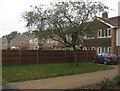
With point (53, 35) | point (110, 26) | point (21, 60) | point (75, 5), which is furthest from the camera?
point (110, 26)

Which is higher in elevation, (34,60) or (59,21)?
(59,21)

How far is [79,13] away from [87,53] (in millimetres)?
12158

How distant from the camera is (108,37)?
4484cm

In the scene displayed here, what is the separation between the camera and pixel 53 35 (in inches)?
1133

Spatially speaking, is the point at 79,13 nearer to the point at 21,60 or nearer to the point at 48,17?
the point at 48,17

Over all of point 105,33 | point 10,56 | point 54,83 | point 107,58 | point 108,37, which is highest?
point 105,33

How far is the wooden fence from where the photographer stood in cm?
3066

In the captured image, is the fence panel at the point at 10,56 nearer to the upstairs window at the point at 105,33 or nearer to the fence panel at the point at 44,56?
the fence panel at the point at 44,56

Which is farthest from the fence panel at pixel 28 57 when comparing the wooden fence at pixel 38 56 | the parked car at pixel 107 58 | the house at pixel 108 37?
the house at pixel 108 37

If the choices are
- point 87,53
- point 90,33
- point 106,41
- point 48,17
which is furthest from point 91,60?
point 48,17

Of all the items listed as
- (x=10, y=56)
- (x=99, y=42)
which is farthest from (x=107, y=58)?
(x=99, y=42)

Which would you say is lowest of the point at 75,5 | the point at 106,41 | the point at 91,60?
the point at 91,60

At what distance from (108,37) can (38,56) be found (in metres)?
15.8

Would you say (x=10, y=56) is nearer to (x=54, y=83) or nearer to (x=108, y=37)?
(x=54, y=83)
